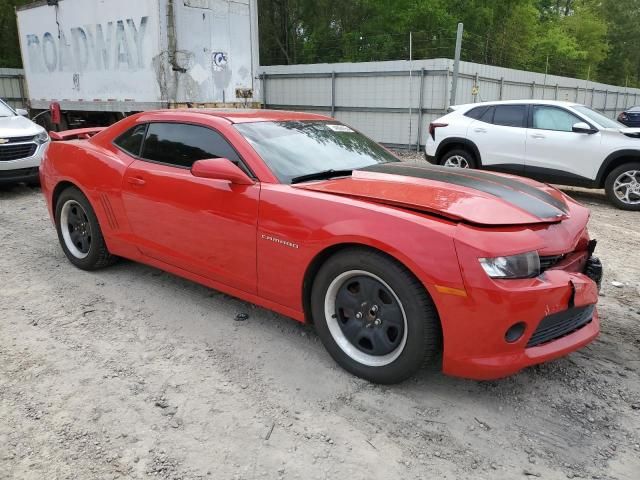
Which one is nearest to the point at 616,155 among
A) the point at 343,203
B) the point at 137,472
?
the point at 343,203

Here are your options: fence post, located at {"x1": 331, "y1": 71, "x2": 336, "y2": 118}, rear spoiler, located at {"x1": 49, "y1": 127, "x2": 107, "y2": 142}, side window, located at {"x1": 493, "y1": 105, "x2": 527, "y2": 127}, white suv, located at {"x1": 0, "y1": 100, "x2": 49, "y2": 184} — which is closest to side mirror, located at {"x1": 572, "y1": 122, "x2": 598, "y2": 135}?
side window, located at {"x1": 493, "y1": 105, "x2": 527, "y2": 127}

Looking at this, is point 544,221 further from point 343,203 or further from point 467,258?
point 343,203

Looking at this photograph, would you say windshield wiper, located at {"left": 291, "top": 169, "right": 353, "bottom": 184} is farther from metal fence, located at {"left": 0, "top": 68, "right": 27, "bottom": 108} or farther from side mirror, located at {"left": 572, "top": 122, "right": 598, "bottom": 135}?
metal fence, located at {"left": 0, "top": 68, "right": 27, "bottom": 108}

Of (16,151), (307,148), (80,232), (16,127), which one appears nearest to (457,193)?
(307,148)

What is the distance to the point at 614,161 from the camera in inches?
316

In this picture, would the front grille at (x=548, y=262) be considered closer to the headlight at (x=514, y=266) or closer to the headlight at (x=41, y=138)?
the headlight at (x=514, y=266)

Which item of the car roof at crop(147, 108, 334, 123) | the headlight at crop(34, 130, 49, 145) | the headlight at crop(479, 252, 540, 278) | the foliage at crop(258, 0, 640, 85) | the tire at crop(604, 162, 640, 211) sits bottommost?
the tire at crop(604, 162, 640, 211)

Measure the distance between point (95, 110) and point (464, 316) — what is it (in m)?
11.1

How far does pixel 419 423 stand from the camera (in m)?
2.70

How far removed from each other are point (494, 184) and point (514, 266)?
37.6 inches

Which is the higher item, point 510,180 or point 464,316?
point 510,180

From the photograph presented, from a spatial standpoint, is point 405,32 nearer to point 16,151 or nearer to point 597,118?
point 597,118

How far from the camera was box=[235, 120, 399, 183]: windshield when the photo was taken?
353 centimetres

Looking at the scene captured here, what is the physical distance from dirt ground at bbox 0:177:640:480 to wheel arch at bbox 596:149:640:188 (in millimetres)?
4705
